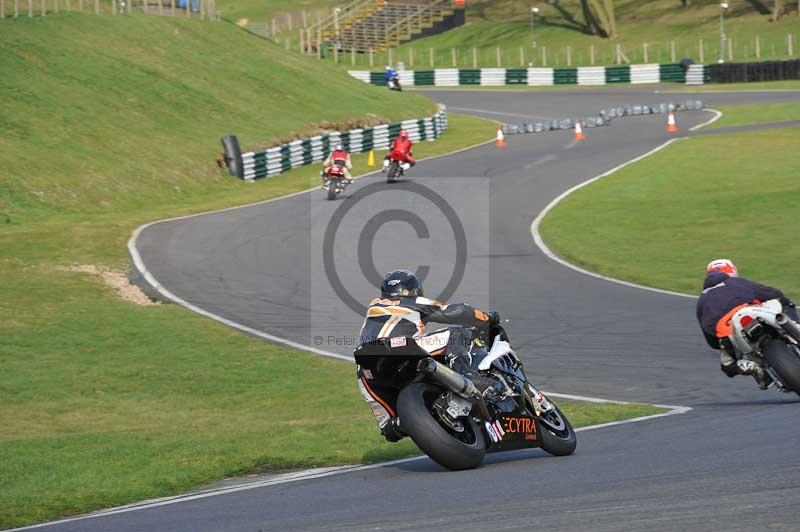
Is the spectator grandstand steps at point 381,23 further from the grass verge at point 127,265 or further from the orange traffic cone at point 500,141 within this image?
the orange traffic cone at point 500,141

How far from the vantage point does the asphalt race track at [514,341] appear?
294 inches

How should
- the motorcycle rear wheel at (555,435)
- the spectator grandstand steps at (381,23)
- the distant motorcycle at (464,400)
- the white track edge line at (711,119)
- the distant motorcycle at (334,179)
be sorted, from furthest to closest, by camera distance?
the spectator grandstand steps at (381,23)
the white track edge line at (711,119)
the distant motorcycle at (334,179)
the motorcycle rear wheel at (555,435)
the distant motorcycle at (464,400)

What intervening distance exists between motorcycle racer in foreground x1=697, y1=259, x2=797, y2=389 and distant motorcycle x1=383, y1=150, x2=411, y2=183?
23886mm

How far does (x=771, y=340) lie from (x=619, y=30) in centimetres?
8210

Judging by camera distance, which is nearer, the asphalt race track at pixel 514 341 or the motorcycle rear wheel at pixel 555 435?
the asphalt race track at pixel 514 341

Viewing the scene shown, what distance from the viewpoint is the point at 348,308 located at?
21078mm

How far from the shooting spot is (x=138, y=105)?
142ft

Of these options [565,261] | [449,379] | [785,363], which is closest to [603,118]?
[565,261]

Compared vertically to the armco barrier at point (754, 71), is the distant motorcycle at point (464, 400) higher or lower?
lower

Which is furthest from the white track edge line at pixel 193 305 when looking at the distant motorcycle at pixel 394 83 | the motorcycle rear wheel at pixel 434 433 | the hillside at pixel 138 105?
the distant motorcycle at pixel 394 83

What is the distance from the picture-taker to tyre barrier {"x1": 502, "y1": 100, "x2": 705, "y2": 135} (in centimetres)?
5076

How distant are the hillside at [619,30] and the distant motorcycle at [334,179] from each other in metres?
50.3

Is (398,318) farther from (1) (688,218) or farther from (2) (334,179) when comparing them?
(2) (334,179)

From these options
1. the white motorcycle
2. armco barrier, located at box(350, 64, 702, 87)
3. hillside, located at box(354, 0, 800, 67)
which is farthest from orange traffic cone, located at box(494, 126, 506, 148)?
hillside, located at box(354, 0, 800, 67)
